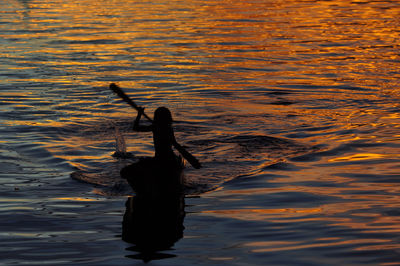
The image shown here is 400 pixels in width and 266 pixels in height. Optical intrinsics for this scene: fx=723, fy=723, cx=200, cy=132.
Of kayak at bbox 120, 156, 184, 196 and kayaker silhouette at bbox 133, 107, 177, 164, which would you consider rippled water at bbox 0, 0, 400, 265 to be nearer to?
kayak at bbox 120, 156, 184, 196

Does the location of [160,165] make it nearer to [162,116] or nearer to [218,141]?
[162,116]

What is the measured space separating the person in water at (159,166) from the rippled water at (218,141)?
0.34 metres

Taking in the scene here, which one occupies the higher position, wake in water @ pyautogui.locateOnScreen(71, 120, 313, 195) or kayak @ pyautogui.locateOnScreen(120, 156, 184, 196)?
kayak @ pyautogui.locateOnScreen(120, 156, 184, 196)

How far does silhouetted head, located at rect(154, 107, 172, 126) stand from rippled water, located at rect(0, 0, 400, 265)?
50.4 inches

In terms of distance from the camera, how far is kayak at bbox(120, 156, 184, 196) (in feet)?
35.8

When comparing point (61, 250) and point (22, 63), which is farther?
point (22, 63)

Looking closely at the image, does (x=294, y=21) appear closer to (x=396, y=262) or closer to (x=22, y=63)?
(x=22, y=63)

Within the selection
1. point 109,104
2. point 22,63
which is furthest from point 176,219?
point 22,63

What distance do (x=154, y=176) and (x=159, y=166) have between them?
0.17 metres

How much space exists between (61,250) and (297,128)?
8468 millimetres

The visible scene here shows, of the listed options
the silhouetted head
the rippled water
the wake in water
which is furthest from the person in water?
the wake in water

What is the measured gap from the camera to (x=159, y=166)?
1103cm

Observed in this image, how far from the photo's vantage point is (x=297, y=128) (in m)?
16.4

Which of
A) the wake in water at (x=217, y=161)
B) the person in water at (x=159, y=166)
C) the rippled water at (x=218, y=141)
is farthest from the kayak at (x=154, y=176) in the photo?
the wake in water at (x=217, y=161)
